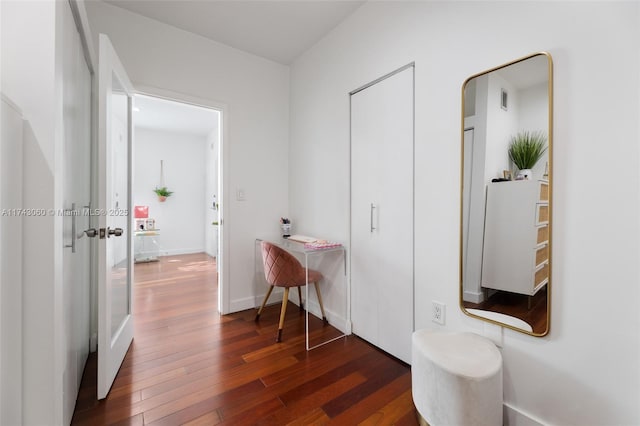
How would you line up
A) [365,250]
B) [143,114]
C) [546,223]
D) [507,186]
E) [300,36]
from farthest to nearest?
[143,114] → [300,36] → [365,250] → [507,186] → [546,223]

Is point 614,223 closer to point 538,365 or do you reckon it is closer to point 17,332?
point 538,365

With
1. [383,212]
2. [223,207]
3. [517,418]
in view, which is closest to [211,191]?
[223,207]

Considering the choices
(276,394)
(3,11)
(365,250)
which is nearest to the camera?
(3,11)

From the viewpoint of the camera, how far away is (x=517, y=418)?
4.28 feet

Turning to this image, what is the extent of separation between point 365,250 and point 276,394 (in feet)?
3.75

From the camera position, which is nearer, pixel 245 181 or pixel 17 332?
pixel 17 332

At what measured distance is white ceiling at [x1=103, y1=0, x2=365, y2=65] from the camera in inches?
83.8

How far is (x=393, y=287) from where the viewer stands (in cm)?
194

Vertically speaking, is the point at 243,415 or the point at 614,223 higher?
the point at 614,223

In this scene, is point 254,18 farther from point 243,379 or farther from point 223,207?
point 243,379

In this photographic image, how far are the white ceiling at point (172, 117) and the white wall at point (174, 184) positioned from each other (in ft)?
1.05

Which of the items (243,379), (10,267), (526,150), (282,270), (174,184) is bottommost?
(243,379)

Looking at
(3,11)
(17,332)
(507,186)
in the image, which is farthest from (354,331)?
(3,11)

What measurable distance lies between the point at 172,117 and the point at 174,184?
65.8 inches
